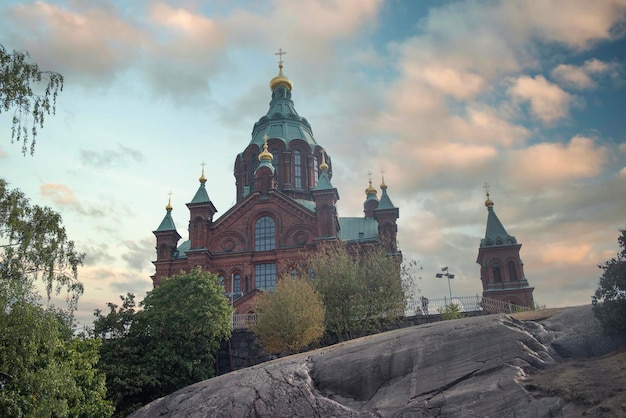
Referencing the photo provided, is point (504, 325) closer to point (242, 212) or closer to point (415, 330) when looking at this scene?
point (415, 330)

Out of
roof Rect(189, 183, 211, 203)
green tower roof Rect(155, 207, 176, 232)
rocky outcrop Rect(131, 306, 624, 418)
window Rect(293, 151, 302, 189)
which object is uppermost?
window Rect(293, 151, 302, 189)

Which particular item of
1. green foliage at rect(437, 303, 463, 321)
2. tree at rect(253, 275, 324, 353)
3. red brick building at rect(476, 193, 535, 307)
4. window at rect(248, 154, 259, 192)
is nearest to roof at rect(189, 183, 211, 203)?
window at rect(248, 154, 259, 192)

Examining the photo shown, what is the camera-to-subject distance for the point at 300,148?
5678 cm

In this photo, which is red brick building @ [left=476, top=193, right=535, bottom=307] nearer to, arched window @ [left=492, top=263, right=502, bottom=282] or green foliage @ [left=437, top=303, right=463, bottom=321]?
arched window @ [left=492, top=263, right=502, bottom=282]

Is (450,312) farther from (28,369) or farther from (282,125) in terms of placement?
(282,125)

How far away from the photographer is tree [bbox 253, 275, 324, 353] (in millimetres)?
29344

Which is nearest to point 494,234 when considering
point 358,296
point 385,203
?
point 385,203

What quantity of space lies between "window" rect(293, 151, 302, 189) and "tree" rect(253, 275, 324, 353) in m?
25.9

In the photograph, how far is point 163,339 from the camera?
28.8m

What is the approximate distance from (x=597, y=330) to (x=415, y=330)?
629 cm

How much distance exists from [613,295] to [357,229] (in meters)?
31.7

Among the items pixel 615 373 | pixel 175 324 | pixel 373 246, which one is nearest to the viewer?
pixel 615 373

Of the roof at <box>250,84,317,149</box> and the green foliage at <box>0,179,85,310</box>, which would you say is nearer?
the green foliage at <box>0,179,85,310</box>

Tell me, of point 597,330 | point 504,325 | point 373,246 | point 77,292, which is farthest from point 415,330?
point 373,246
